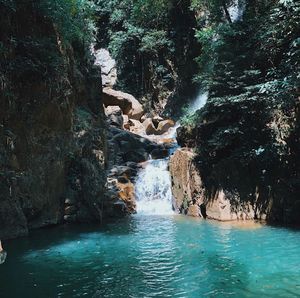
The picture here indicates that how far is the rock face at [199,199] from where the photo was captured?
1296 centimetres

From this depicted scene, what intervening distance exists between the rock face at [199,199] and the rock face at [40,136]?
2891 mm

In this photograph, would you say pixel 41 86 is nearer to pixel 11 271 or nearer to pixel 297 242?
pixel 11 271

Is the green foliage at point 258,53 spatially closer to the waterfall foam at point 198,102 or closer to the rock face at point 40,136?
the rock face at point 40,136

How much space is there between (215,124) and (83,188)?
203 inches

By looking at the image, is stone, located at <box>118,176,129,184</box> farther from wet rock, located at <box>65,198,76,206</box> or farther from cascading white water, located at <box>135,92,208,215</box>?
wet rock, located at <box>65,198,76,206</box>

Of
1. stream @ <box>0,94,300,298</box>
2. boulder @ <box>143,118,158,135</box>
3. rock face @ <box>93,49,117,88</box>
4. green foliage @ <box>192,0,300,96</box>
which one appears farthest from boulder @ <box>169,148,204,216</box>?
rock face @ <box>93,49,117,88</box>

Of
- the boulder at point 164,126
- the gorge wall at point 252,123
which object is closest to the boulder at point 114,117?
the boulder at point 164,126

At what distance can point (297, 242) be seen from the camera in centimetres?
964

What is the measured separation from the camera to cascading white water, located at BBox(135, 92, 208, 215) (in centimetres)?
1570

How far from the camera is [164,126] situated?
23.9m

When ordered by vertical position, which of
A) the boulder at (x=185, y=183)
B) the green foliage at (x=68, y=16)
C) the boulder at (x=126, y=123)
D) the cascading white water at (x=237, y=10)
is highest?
the cascading white water at (x=237, y=10)

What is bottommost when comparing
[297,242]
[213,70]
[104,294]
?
[104,294]

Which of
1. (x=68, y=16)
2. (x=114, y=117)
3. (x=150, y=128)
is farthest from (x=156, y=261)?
(x=150, y=128)

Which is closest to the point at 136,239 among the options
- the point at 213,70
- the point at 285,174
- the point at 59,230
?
the point at 59,230
